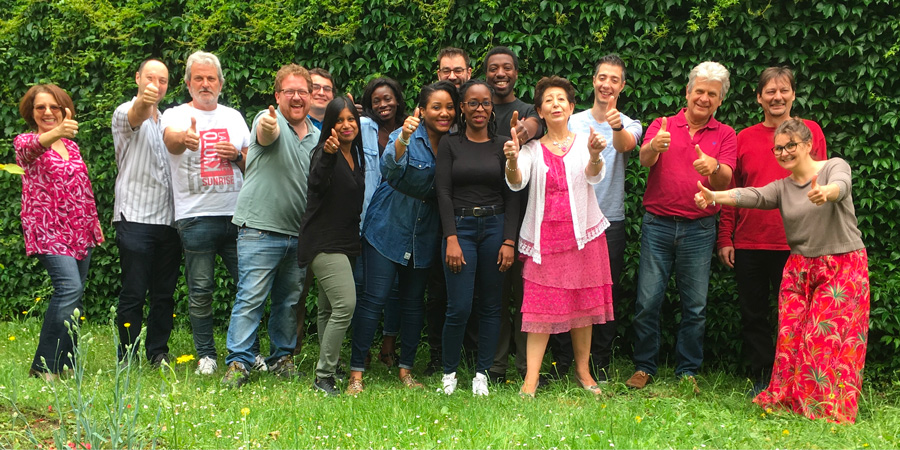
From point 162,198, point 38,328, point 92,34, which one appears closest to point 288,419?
point 162,198

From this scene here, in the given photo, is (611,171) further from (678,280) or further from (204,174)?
(204,174)

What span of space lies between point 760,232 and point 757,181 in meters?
0.34

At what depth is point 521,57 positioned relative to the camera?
5965mm

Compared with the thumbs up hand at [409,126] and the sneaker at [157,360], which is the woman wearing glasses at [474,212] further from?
the sneaker at [157,360]

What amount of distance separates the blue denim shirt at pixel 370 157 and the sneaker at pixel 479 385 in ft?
4.46

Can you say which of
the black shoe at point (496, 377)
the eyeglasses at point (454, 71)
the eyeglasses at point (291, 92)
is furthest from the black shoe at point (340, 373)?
the eyeglasses at point (454, 71)

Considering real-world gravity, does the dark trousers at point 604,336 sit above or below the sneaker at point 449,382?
above

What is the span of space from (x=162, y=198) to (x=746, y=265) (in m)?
3.98

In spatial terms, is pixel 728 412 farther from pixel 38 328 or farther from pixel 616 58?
pixel 38 328

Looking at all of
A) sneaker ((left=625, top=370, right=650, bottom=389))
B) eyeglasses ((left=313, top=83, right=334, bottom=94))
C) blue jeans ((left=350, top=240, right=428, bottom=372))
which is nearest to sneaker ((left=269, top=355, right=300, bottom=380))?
blue jeans ((left=350, top=240, right=428, bottom=372))

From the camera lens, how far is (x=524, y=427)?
156 inches

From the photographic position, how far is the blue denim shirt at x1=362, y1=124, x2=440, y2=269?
16.7 ft

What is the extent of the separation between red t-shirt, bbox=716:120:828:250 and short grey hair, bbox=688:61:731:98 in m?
0.38

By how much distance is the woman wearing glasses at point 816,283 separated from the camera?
A: 14.8ft
